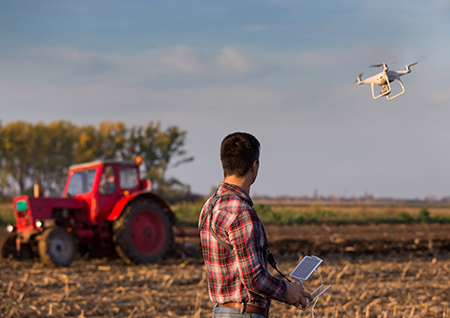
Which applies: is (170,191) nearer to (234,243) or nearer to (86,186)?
(86,186)

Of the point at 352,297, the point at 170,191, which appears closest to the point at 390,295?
the point at 352,297

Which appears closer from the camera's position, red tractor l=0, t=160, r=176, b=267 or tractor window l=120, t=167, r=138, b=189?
red tractor l=0, t=160, r=176, b=267

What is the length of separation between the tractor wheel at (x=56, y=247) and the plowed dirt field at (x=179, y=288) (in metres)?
0.17

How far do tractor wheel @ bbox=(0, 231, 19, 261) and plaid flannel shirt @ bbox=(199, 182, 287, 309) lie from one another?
946cm

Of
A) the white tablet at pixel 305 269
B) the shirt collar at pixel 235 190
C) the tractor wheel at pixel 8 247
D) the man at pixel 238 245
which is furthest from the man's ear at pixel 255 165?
the tractor wheel at pixel 8 247

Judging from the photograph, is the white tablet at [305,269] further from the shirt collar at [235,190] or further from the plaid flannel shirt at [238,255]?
the shirt collar at [235,190]

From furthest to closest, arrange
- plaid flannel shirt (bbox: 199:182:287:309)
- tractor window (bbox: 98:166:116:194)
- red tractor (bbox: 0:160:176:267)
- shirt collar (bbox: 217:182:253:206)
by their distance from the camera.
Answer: tractor window (bbox: 98:166:116:194), red tractor (bbox: 0:160:176:267), shirt collar (bbox: 217:182:253:206), plaid flannel shirt (bbox: 199:182:287:309)

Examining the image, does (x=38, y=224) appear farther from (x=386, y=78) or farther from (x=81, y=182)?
(x=386, y=78)

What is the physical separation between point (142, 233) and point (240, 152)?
8.86 metres

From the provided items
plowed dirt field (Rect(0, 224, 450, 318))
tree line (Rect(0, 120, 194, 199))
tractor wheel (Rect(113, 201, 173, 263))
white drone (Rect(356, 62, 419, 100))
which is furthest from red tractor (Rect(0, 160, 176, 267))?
tree line (Rect(0, 120, 194, 199))

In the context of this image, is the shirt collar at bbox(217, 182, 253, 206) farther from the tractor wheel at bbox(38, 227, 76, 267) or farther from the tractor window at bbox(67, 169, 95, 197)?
the tractor window at bbox(67, 169, 95, 197)

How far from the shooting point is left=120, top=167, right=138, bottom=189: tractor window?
11.5 metres

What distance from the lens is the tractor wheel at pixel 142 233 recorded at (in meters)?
10.8

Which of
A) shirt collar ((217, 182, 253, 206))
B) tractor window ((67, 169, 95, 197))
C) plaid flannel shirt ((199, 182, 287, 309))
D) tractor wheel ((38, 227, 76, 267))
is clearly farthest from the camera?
tractor window ((67, 169, 95, 197))
